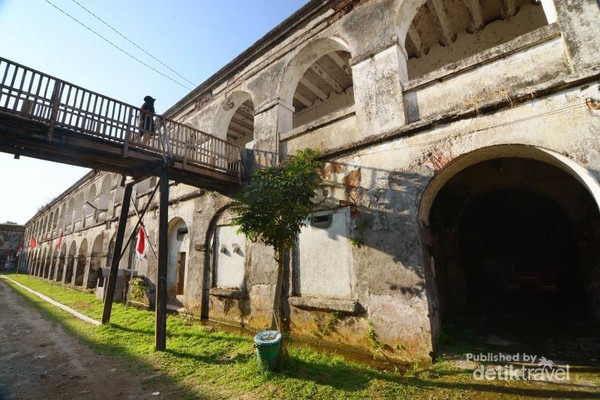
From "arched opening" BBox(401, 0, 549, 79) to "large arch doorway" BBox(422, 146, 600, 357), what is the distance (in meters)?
3.32

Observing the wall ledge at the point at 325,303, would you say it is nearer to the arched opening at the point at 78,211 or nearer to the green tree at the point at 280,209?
the green tree at the point at 280,209

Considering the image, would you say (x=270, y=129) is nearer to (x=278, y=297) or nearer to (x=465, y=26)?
(x=278, y=297)

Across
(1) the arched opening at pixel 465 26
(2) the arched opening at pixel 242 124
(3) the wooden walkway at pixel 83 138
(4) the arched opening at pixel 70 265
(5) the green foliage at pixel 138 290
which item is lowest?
(5) the green foliage at pixel 138 290

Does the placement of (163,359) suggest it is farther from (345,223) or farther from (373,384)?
(345,223)

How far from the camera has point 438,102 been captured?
509cm

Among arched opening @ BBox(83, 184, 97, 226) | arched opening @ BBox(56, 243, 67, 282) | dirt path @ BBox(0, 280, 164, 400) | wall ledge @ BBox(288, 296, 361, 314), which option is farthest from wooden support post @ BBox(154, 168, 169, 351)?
arched opening @ BBox(56, 243, 67, 282)

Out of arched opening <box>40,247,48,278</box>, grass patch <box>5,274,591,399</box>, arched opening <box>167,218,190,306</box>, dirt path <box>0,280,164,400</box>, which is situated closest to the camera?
grass patch <box>5,274,591,399</box>

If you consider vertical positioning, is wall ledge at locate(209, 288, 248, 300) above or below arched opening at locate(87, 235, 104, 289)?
below

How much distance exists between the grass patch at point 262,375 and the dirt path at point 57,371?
290 millimetres

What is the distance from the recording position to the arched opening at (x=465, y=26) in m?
7.03

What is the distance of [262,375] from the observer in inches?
166

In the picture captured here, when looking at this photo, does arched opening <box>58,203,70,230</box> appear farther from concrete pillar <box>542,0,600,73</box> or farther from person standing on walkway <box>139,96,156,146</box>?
concrete pillar <box>542,0,600,73</box>

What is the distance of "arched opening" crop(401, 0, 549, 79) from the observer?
7.03 metres

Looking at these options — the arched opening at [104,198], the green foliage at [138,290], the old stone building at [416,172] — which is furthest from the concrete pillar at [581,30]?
the arched opening at [104,198]
